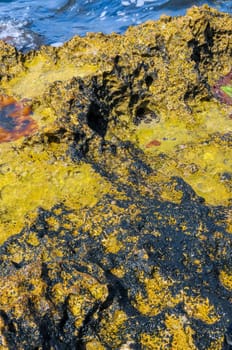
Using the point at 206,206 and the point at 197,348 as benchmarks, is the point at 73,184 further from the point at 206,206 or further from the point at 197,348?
the point at 197,348

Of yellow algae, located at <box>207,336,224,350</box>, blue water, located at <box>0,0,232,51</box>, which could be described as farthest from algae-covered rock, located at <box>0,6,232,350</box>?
blue water, located at <box>0,0,232,51</box>

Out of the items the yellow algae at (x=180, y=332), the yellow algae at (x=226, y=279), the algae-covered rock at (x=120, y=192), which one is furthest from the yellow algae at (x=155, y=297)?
the yellow algae at (x=226, y=279)

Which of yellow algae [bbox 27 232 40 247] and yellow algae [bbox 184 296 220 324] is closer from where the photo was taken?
yellow algae [bbox 184 296 220 324]

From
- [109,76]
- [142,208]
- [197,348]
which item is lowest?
[197,348]

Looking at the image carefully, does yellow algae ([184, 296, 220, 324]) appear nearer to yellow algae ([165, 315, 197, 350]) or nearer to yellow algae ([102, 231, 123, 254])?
yellow algae ([165, 315, 197, 350])

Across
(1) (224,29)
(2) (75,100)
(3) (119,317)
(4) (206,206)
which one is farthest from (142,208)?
(1) (224,29)
